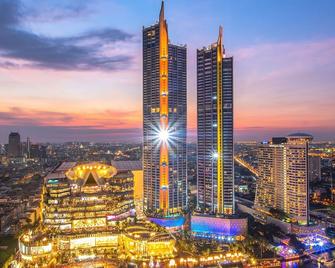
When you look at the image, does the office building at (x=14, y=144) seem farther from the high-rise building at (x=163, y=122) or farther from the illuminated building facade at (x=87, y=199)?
the illuminated building facade at (x=87, y=199)

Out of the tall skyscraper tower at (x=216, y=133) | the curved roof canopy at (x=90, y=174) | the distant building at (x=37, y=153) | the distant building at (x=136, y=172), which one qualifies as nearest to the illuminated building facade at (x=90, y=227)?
the curved roof canopy at (x=90, y=174)

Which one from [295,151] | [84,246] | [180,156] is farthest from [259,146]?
[84,246]

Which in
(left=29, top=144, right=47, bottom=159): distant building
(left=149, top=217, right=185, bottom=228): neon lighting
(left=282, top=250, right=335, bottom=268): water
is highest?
(left=29, top=144, right=47, bottom=159): distant building

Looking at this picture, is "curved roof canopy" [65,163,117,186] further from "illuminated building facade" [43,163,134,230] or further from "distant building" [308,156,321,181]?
"distant building" [308,156,321,181]

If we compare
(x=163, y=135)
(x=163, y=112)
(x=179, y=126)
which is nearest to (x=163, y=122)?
(x=163, y=112)

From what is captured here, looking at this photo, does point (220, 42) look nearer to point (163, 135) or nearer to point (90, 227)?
point (163, 135)

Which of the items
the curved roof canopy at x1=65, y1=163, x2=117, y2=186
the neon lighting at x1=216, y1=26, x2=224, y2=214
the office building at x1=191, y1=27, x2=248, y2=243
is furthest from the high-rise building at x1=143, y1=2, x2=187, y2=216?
the curved roof canopy at x1=65, y1=163, x2=117, y2=186

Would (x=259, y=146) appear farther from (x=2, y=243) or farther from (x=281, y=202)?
(x=2, y=243)
